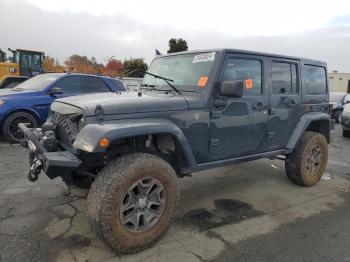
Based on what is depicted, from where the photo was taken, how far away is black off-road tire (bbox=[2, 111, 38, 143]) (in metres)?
7.28

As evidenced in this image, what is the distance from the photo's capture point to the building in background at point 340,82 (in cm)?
3697

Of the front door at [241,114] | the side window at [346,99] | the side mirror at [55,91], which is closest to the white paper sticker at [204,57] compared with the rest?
the front door at [241,114]

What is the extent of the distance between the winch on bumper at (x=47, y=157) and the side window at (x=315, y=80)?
3.68 m

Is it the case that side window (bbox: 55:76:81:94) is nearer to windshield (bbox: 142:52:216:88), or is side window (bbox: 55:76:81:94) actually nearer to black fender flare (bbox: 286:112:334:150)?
windshield (bbox: 142:52:216:88)

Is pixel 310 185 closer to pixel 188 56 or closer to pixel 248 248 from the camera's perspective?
pixel 248 248

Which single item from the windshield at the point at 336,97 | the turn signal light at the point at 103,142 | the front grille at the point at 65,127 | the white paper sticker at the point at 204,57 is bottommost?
the turn signal light at the point at 103,142

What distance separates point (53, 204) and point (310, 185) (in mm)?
3775

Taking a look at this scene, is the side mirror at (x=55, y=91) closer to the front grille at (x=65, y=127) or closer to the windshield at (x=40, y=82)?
the windshield at (x=40, y=82)

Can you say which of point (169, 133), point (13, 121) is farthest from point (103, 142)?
point (13, 121)

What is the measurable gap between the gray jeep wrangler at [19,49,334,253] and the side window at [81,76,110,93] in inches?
157

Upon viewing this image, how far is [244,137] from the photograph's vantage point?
4121 millimetres

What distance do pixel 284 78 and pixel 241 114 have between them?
1.12 m

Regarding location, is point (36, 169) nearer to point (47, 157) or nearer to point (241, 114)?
point (47, 157)

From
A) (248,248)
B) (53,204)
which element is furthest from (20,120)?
(248,248)
